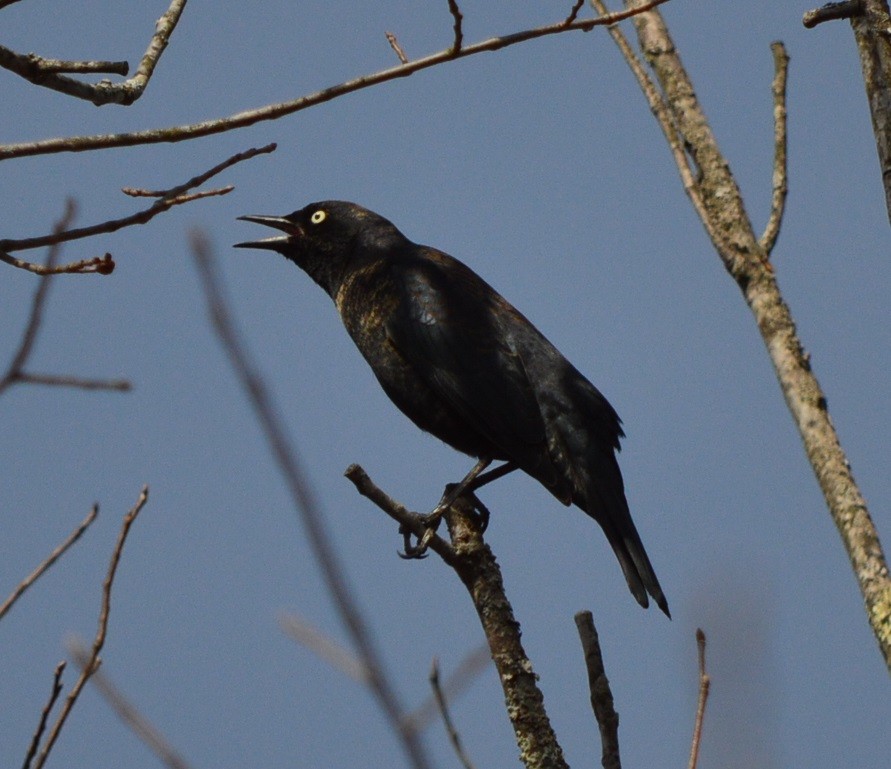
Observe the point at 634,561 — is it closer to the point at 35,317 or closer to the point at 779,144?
the point at 779,144

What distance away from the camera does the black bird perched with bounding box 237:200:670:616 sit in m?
5.39

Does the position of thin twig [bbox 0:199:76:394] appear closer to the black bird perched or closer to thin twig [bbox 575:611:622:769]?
thin twig [bbox 575:611:622:769]

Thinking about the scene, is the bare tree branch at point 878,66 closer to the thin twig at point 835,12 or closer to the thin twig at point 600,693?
the thin twig at point 835,12

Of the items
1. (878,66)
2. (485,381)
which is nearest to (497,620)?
(878,66)

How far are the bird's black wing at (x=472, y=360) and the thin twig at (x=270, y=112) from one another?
2.77 meters

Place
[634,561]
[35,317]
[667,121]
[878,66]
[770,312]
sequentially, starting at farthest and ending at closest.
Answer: [634,561]
[667,121]
[770,312]
[878,66]
[35,317]

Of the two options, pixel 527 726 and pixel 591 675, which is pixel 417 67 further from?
pixel 527 726

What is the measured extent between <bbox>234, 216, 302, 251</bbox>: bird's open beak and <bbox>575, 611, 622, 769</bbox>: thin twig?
4431 mm

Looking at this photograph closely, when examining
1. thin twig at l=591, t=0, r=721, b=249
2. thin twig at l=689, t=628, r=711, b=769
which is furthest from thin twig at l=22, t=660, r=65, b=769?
thin twig at l=591, t=0, r=721, b=249

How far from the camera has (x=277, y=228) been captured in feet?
23.8

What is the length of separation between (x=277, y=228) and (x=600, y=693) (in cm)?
474

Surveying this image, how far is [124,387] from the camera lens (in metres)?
2.28

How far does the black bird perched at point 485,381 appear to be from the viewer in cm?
539

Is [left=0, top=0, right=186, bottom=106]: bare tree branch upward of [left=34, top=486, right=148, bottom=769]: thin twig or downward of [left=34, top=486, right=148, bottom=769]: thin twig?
upward
